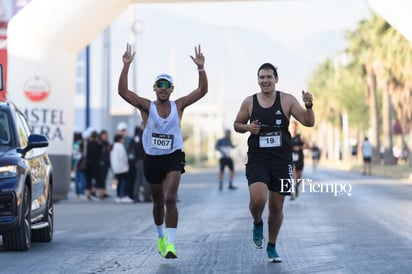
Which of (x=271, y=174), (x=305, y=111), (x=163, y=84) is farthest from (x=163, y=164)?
(x=305, y=111)

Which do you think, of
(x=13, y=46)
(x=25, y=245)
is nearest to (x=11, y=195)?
(x=25, y=245)

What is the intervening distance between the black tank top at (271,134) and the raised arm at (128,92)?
1158 millimetres

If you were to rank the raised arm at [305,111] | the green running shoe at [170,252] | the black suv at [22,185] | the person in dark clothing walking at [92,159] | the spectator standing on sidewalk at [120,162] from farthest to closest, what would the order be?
the person in dark clothing walking at [92,159] < the spectator standing on sidewalk at [120,162] < the black suv at [22,185] < the green running shoe at [170,252] < the raised arm at [305,111]

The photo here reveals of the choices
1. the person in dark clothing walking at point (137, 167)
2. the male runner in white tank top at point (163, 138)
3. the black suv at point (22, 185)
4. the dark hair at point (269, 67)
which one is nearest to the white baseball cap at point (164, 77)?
the male runner in white tank top at point (163, 138)

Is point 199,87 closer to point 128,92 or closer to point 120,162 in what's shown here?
point 128,92

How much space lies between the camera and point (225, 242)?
1447cm

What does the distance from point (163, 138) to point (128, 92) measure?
616 millimetres

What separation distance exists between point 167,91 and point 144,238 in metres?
3.58

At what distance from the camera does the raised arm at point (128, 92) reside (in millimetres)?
12297

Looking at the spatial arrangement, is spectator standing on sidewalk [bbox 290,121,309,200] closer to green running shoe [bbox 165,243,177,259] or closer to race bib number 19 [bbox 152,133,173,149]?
race bib number 19 [bbox 152,133,173,149]

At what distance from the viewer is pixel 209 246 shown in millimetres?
13875

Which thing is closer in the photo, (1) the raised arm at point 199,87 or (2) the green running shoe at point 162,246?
(2) the green running shoe at point 162,246

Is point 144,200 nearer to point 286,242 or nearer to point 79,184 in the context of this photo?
point 79,184

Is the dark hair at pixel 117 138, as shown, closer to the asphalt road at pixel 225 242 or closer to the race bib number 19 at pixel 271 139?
the asphalt road at pixel 225 242
